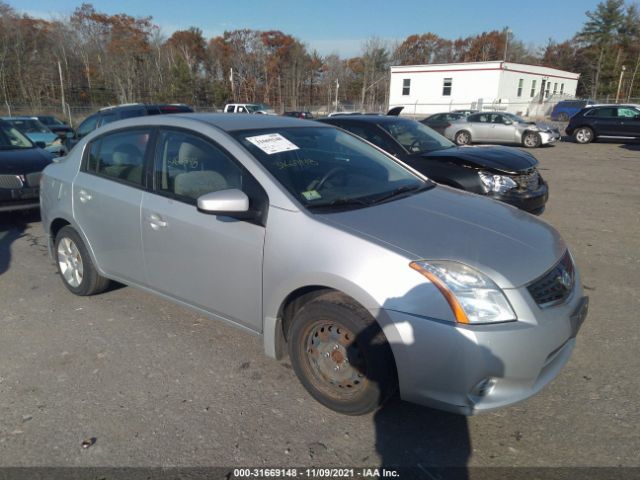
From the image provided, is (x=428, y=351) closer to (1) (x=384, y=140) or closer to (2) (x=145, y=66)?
(1) (x=384, y=140)

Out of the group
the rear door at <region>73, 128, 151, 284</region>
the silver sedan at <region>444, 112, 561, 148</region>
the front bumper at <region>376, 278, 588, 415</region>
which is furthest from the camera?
the silver sedan at <region>444, 112, 561, 148</region>

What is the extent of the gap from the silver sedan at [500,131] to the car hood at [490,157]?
13.7m

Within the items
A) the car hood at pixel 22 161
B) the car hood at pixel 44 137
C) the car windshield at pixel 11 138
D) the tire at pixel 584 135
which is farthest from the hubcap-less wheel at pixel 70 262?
the tire at pixel 584 135

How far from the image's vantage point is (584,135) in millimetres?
20500

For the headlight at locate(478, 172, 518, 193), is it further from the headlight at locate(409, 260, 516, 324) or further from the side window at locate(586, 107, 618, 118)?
the side window at locate(586, 107, 618, 118)

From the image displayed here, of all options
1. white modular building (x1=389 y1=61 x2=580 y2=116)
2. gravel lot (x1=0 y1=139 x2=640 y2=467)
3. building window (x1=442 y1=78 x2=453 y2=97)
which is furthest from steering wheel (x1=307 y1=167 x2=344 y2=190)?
building window (x1=442 y1=78 x2=453 y2=97)

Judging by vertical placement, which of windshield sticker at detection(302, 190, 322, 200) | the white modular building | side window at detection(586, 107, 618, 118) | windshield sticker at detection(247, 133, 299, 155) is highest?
the white modular building

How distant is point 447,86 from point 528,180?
38311 mm

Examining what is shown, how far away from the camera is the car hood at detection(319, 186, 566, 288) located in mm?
2369

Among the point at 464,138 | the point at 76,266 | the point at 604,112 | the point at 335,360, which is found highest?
the point at 604,112

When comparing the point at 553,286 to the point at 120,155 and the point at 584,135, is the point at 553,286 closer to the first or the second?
Answer: the point at 120,155

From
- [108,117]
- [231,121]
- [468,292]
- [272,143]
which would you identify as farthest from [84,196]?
[108,117]

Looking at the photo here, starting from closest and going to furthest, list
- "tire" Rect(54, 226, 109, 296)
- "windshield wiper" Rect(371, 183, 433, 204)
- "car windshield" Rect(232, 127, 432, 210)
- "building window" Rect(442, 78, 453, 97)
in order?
"car windshield" Rect(232, 127, 432, 210) → "windshield wiper" Rect(371, 183, 433, 204) → "tire" Rect(54, 226, 109, 296) → "building window" Rect(442, 78, 453, 97)

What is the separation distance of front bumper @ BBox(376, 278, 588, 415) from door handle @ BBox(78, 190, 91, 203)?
2854 millimetres
